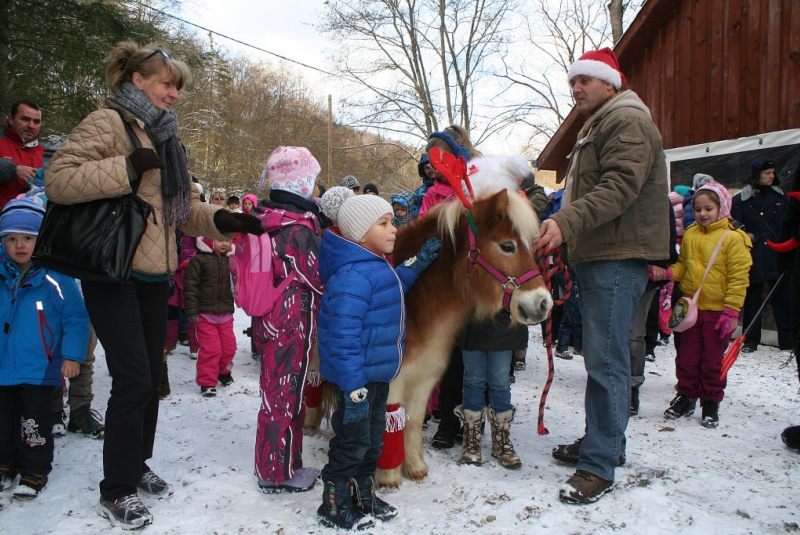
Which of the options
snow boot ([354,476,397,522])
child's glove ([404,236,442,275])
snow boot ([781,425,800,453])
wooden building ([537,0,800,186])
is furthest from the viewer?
wooden building ([537,0,800,186])

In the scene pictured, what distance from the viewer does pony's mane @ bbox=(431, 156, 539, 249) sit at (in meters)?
2.91

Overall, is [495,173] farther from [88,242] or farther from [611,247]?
[88,242]

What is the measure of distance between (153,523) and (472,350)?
7.03ft

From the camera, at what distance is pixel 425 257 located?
3.14 metres

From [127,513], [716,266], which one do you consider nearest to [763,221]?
[716,266]

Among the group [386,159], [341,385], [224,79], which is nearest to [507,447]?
[341,385]

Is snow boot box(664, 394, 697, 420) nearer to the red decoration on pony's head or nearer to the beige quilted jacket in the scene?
the red decoration on pony's head

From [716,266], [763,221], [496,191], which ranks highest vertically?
[763,221]

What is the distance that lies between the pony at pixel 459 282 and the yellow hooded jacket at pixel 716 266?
230 cm

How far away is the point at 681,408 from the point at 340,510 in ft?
11.2

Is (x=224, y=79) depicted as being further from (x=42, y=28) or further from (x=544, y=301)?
(x=544, y=301)

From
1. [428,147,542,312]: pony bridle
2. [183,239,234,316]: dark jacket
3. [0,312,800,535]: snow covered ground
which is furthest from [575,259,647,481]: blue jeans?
[183,239,234,316]: dark jacket

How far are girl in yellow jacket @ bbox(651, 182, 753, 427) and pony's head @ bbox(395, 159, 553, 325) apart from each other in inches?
75.7

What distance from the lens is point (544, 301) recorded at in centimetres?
273
